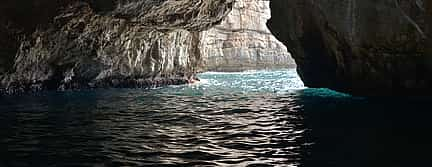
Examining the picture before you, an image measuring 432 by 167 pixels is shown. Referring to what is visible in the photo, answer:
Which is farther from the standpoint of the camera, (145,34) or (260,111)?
(145,34)

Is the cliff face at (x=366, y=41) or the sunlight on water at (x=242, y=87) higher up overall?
the cliff face at (x=366, y=41)

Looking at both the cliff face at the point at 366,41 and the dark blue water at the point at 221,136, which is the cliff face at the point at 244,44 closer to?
the cliff face at the point at 366,41

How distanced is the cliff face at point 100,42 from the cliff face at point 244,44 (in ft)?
134

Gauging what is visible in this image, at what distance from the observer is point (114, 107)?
67.9 feet

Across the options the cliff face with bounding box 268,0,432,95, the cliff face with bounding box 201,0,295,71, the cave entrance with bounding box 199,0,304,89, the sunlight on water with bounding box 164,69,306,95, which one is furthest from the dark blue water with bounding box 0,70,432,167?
the cliff face with bounding box 201,0,295,71

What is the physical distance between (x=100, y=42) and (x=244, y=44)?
56898mm

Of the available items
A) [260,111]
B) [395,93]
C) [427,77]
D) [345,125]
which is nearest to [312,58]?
[395,93]

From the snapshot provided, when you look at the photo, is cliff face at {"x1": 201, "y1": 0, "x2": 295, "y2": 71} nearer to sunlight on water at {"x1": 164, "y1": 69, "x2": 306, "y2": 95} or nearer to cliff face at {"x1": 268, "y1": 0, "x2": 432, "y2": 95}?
sunlight on water at {"x1": 164, "y1": 69, "x2": 306, "y2": 95}

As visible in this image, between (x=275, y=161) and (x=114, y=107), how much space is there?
13049mm

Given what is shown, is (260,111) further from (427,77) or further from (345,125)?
(427,77)

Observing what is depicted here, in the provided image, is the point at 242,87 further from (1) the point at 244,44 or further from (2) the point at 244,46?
(1) the point at 244,44

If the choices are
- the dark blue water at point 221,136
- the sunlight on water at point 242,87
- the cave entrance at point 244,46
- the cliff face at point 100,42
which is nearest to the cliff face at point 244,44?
the cave entrance at point 244,46

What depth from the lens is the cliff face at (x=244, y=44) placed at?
85125 millimetres

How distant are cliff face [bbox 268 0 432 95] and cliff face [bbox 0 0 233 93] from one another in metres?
6.29
